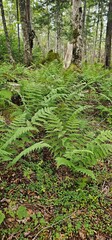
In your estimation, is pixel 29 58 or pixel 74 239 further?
pixel 29 58

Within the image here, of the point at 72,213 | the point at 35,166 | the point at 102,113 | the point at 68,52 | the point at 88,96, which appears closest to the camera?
the point at 72,213

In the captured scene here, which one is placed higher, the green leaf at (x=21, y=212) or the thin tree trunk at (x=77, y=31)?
the thin tree trunk at (x=77, y=31)

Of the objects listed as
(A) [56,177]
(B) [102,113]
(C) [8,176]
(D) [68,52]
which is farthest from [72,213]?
A: (D) [68,52]

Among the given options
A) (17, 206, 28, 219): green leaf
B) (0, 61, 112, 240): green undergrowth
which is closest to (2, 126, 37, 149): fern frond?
(0, 61, 112, 240): green undergrowth

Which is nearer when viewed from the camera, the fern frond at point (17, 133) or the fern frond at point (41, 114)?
the fern frond at point (17, 133)

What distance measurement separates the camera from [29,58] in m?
9.80

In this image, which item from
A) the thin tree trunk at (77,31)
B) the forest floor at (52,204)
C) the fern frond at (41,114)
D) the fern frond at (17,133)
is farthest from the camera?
Result: the thin tree trunk at (77,31)

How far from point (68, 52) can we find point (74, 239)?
28.0 ft

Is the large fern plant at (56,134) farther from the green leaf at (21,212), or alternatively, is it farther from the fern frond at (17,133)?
the green leaf at (21,212)

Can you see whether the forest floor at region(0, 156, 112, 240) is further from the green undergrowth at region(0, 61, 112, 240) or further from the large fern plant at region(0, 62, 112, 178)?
the large fern plant at region(0, 62, 112, 178)

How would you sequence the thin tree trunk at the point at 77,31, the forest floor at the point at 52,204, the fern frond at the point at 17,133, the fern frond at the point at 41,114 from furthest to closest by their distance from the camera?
the thin tree trunk at the point at 77,31 < the fern frond at the point at 41,114 < the fern frond at the point at 17,133 < the forest floor at the point at 52,204

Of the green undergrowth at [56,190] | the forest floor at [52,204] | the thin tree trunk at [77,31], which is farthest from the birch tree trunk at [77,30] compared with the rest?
the forest floor at [52,204]

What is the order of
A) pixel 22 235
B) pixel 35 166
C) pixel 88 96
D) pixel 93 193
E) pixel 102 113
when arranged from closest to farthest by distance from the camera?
pixel 22 235
pixel 93 193
pixel 35 166
pixel 102 113
pixel 88 96

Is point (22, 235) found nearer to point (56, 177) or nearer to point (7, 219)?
point (7, 219)
